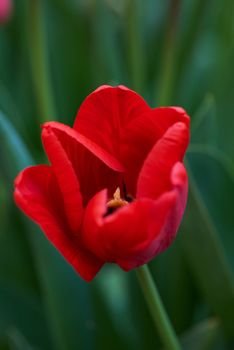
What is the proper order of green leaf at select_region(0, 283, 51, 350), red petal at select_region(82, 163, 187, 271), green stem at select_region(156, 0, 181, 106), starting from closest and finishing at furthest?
red petal at select_region(82, 163, 187, 271), green leaf at select_region(0, 283, 51, 350), green stem at select_region(156, 0, 181, 106)

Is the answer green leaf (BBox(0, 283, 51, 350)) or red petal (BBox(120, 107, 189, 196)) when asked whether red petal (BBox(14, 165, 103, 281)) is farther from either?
green leaf (BBox(0, 283, 51, 350))

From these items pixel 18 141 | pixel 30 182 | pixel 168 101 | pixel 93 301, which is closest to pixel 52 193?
pixel 30 182

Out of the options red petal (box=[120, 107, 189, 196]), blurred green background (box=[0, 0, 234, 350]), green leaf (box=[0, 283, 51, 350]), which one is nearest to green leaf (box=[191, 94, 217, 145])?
blurred green background (box=[0, 0, 234, 350])

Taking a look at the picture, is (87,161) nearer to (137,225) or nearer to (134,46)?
(137,225)

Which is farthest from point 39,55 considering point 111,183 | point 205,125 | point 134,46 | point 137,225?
point 137,225

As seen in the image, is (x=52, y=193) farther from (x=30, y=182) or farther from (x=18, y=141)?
(x=18, y=141)

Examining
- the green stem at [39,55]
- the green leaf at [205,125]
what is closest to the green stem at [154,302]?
the green leaf at [205,125]

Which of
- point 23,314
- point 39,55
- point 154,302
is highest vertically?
point 39,55
